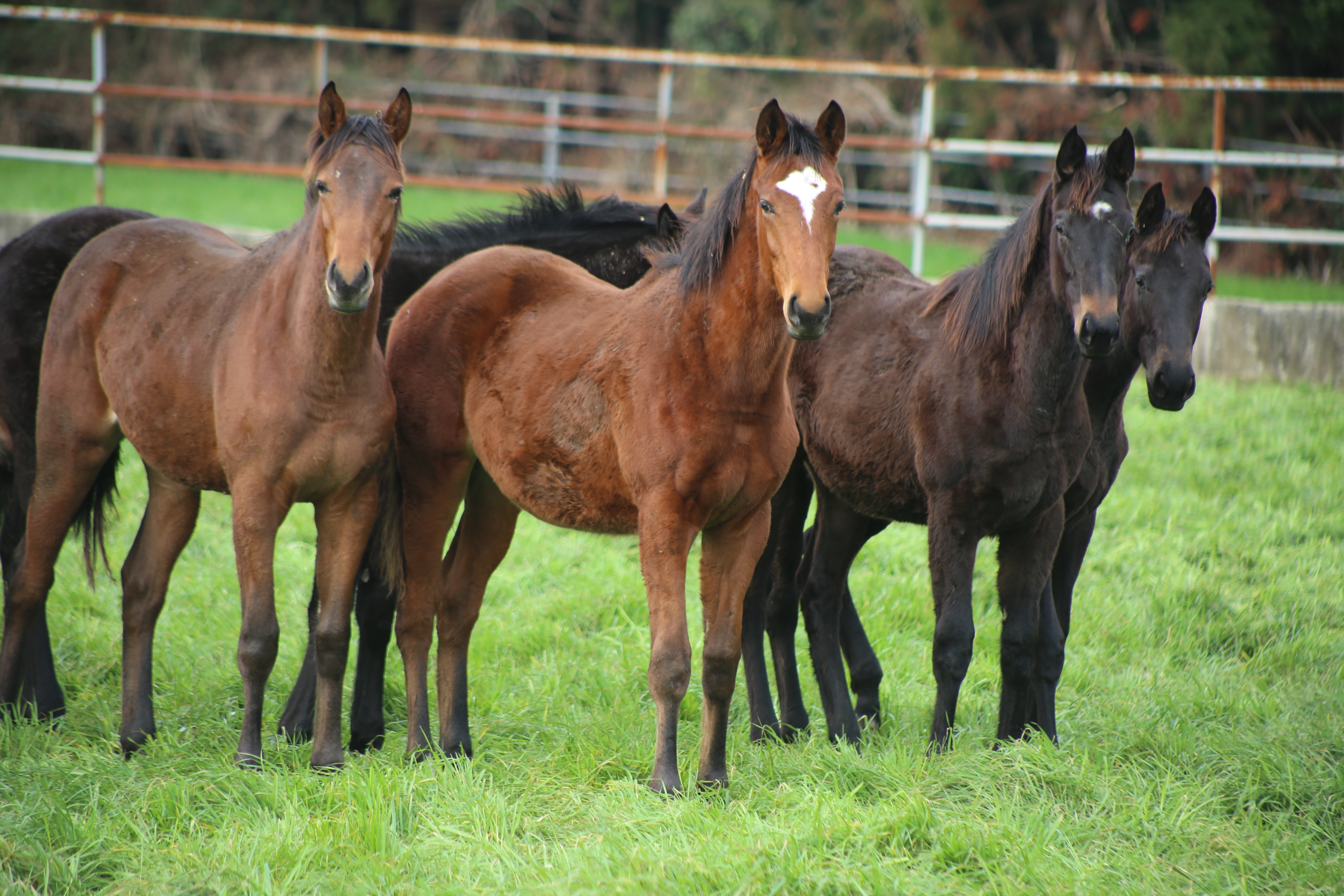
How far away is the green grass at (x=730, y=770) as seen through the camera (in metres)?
3.05

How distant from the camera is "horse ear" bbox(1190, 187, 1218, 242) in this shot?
14.5 feet

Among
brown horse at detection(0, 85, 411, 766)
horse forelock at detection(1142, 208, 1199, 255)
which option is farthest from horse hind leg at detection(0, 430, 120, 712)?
horse forelock at detection(1142, 208, 1199, 255)

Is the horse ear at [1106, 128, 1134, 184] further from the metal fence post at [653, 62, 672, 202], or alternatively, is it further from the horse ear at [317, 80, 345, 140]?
the metal fence post at [653, 62, 672, 202]

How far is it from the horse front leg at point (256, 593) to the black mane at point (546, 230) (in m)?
1.67

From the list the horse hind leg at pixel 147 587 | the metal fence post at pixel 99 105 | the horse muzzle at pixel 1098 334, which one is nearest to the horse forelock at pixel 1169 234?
the horse muzzle at pixel 1098 334

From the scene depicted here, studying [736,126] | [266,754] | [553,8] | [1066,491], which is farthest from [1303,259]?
[553,8]

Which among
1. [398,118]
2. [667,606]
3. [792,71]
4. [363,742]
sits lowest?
[363,742]

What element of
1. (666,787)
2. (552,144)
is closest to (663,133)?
(552,144)

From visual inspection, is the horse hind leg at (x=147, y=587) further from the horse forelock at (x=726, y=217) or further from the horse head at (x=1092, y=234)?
the horse head at (x=1092, y=234)

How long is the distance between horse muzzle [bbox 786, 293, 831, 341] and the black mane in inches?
75.8

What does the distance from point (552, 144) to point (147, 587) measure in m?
11.0

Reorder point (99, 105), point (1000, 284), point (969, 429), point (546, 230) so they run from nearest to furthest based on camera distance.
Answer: point (969, 429), point (1000, 284), point (546, 230), point (99, 105)

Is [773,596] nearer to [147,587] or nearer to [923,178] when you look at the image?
[147,587]

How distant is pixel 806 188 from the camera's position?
324 centimetres
